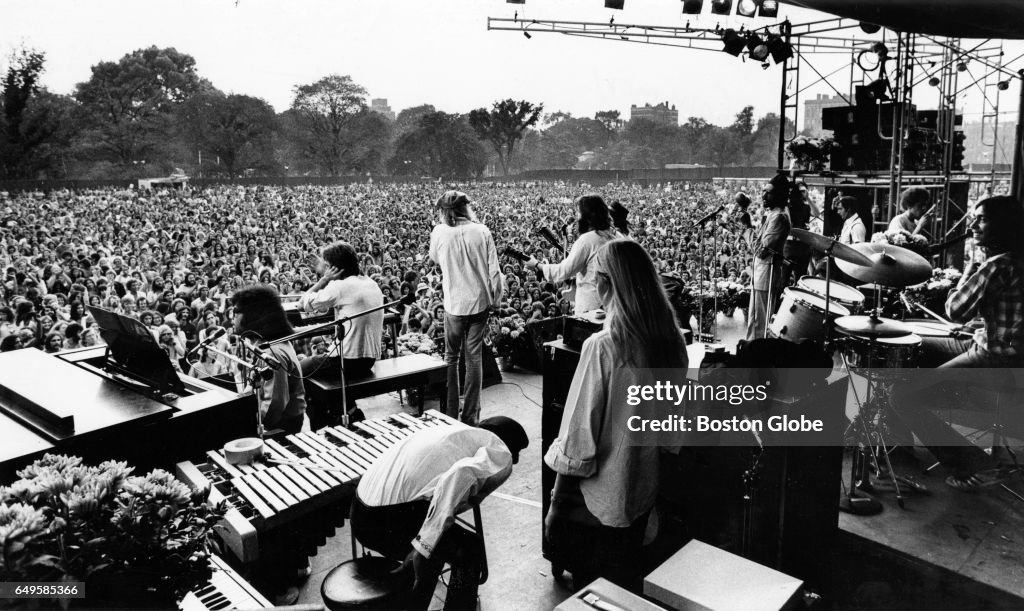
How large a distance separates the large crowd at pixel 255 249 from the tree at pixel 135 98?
1.74 m

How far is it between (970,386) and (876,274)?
2.56ft

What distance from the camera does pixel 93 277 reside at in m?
9.62

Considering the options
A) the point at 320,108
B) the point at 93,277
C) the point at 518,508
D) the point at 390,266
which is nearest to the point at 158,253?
the point at 93,277

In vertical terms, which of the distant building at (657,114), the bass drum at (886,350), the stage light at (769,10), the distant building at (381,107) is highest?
the distant building at (657,114)

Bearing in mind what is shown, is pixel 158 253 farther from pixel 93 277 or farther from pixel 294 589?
pixel 294 589

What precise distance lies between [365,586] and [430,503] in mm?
317

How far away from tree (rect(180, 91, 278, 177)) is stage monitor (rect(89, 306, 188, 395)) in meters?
18.1

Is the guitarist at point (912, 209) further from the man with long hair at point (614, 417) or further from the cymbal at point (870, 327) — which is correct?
the man with long hair at point (614, 417)

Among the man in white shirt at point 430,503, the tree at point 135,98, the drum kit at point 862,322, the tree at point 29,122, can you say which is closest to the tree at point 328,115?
the tree at point 135,98

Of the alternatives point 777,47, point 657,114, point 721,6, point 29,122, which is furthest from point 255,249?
point 657,114

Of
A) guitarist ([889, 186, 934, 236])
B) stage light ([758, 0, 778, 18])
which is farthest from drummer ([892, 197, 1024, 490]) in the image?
guitarist ([889, 186, 934, 236])

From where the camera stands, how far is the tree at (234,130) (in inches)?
781

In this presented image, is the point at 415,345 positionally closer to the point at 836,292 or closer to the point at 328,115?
the point at 836,292

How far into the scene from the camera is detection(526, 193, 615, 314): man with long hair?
3.67 m
